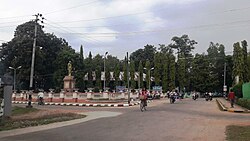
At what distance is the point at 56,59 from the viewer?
264 ft

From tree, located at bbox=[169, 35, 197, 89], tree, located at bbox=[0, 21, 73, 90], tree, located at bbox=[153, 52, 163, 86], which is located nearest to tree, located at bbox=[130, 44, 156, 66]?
tree, located at bbox=[169, 35, 197, 89]

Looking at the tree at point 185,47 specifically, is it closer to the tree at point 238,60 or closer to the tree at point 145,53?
the tree at point 145,53

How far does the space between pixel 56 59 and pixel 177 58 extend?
30.7 meters

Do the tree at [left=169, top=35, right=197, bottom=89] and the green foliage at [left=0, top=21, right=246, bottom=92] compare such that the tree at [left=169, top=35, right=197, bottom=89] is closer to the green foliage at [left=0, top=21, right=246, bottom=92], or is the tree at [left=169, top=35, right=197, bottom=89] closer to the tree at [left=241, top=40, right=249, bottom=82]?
the green foliage at [left=0, top=21, right=246, bottom=92]

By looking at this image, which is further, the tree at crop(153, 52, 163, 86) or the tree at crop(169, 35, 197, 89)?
the tree at crop(169, 35, 197, 89)

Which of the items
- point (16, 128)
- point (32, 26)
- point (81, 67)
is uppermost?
point (32, 26)

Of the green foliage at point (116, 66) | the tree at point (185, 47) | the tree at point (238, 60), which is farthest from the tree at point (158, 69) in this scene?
the tree at point (238, 60)

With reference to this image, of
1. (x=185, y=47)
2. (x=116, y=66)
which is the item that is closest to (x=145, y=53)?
(x=185, y=47)

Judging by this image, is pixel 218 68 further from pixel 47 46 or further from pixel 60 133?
pixel 60 133

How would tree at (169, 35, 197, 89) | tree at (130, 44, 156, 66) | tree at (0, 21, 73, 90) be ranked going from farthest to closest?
tree at (130, 44, 156, 66)
tree at (169, 35, 197, 89)
tree at (0, 21, 73, 90)

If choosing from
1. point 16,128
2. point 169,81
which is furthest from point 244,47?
point 16,128

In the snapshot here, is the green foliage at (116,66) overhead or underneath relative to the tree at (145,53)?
underneath

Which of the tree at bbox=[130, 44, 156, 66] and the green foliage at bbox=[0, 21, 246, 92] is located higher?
the tree at bbox=[130, 44, 156, 66]

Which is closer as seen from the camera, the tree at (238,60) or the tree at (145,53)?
the tree at (238,60)
